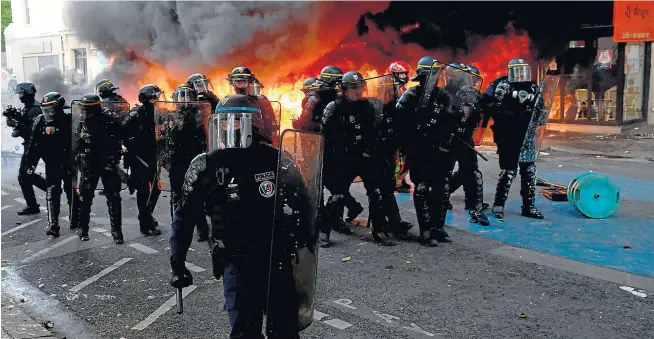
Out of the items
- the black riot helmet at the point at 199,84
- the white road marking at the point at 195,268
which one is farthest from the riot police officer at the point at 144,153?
the white road marking at the point at 195,268

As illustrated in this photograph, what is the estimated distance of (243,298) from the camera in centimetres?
314

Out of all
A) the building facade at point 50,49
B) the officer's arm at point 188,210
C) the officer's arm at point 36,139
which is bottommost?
the officer's arm at point 188,210

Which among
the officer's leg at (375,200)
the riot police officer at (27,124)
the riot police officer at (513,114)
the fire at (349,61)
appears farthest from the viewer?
the fire at (349,61)

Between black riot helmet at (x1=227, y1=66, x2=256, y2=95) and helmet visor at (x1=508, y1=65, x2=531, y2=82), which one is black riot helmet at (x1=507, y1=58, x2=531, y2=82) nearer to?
helmet visor at (x1=508, y1=65, x2=531, y2=82)

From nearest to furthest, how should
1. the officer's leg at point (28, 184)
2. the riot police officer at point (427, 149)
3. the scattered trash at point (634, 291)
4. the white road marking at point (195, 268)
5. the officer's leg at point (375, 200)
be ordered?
the scattered trash at point (634, 291)
the white road marking at point (195, 268)
the riot police officer at point (427, 149)
the officer's leg at point (375, 200)
the officer's leg at point (28, 184)

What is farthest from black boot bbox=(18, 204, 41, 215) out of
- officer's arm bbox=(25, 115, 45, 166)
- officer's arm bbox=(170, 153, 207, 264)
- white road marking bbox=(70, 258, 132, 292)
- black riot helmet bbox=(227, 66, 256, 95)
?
officer's arm bbox=(170, 153, 207, 264)

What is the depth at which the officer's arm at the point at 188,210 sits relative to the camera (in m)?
3.25

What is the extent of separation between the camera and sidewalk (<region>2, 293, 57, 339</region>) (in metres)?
4.39

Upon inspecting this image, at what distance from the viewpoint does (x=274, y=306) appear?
10.2ft

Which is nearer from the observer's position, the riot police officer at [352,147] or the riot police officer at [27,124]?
the riot police officer at [352,147]

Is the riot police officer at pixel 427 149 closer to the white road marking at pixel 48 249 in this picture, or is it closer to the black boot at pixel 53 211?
the white road marking at pixel 48 249

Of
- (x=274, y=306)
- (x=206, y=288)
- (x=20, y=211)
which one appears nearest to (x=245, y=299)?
(x=274, y=306)

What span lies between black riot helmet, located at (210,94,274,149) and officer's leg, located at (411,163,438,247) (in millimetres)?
3240

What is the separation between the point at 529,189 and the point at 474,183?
76 cm
